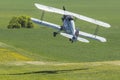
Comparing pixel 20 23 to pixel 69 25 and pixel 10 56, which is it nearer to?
pixel 10 56

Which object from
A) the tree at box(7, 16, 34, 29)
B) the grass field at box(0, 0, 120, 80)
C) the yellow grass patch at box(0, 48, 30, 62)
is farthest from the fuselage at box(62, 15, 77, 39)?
the tree at box(7, 16, 34, 29)

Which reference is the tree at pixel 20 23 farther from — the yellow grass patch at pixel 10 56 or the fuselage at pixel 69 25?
the fuselage at pixel 69 25

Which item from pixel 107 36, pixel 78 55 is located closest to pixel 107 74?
pixel 78 55

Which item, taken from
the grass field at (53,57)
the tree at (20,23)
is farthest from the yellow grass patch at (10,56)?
the tree at (20,23)

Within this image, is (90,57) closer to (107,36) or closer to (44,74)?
(44,74)

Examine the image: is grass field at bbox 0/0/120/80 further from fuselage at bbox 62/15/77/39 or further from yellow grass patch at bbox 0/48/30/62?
fuselage at bbox 62/15/77/39

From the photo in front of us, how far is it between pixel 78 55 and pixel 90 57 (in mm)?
2293

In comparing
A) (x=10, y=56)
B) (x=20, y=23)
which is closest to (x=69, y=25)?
(x=10, y=56)

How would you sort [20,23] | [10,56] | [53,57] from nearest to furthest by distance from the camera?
[10,56] → [53,57] → [20,23]

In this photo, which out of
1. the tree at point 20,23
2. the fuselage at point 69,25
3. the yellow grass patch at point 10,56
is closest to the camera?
the yellow grass patch at point 10,56

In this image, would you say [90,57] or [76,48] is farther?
[76,48]

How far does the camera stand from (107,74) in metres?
49.4

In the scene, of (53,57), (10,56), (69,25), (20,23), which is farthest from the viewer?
(20,23)

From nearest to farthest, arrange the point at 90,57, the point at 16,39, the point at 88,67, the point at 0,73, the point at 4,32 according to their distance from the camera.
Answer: the point at 0,73 → the point at 88,67 → the point at 90,57 → the point at 16,39 → the point at 4,32
